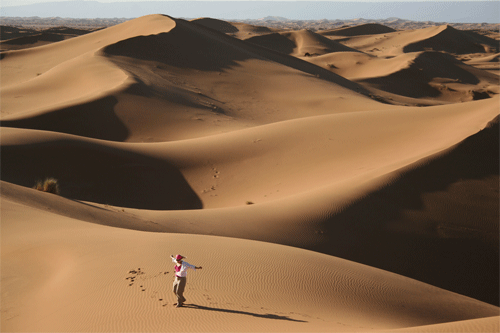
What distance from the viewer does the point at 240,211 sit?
9.76 meters

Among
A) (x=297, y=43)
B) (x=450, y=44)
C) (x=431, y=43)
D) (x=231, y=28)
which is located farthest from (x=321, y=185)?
(x=450, y=44)

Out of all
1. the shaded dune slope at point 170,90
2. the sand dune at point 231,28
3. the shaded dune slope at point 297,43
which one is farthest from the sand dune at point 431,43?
the shaded dune slope at point 170,90

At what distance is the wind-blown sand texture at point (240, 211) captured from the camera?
543 centimetres

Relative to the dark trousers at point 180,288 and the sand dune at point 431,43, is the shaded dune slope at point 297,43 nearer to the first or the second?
the sand dune at point 431,43

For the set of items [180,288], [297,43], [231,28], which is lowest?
[297,43]

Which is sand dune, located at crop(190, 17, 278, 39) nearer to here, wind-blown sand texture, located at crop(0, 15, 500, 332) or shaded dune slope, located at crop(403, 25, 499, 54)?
shaded dune slope, located at crop(403, 25, 499, 54)

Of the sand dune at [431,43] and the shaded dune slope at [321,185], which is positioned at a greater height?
the shaded dune slope at [321,185]

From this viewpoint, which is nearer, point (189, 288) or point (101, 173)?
point (189, 288)

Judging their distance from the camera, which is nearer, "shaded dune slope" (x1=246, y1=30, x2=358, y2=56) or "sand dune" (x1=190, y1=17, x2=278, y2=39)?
"shaded dune slope" (x1=246, y1=30, x2=358, y2=56)

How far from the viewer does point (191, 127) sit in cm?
1962

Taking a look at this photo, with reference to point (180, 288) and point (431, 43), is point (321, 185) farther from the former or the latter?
point (431, 43)

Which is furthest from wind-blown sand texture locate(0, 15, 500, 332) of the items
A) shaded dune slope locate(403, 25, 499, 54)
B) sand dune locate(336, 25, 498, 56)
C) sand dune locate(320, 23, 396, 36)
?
sand dune locate(320, 23, 396, 36)

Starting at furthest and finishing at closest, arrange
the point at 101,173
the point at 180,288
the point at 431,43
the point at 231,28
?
the point at 231,28 → the point at 431,43 → the point at 101,173 → the point at 180,288

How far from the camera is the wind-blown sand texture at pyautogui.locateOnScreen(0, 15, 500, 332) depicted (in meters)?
5.43
